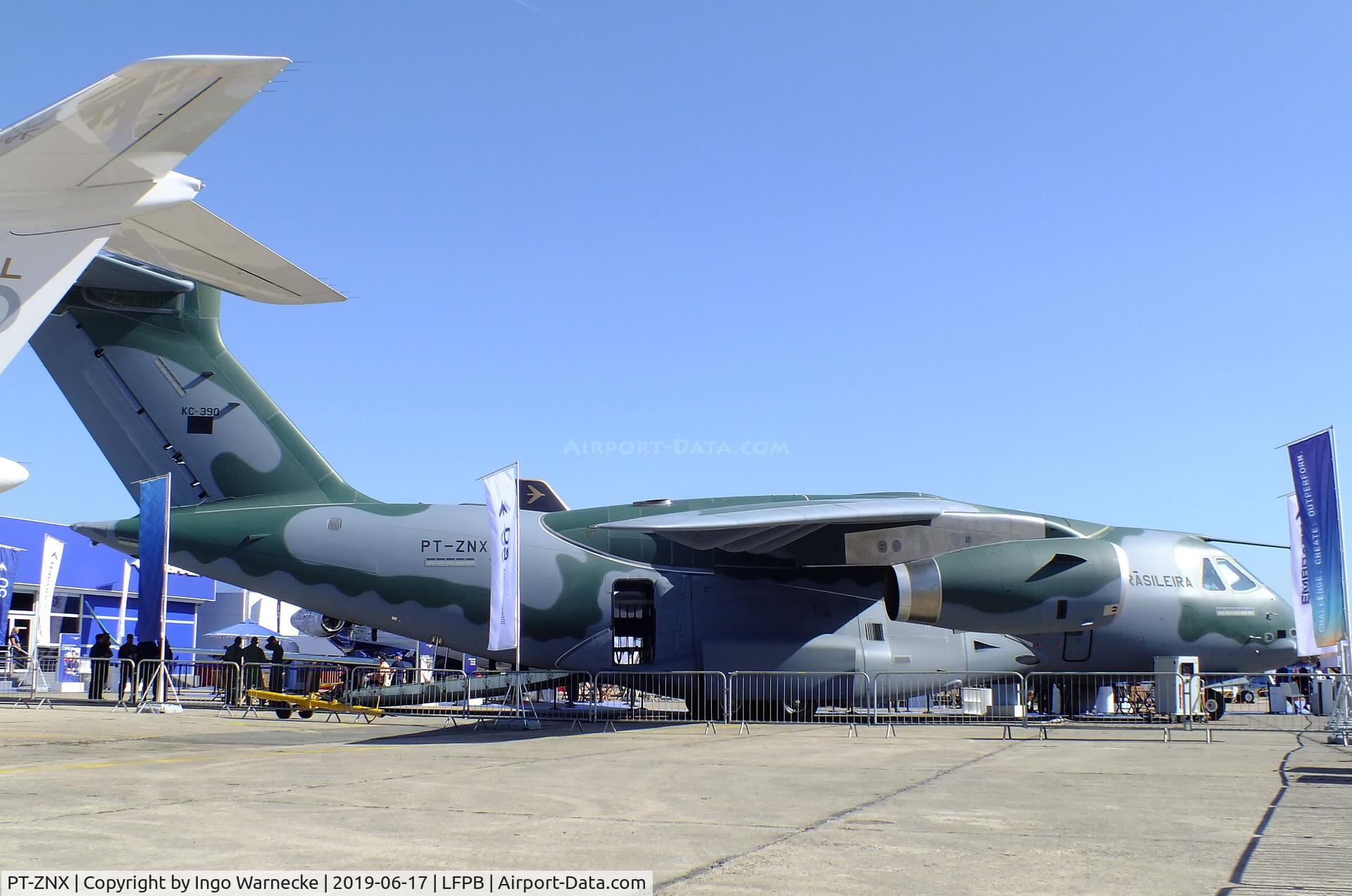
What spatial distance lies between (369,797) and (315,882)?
2690 mm

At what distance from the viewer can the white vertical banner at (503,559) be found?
14.1m

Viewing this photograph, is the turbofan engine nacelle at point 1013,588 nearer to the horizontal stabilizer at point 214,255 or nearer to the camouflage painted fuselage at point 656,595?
the camouflage painted fuselage at point 656,595

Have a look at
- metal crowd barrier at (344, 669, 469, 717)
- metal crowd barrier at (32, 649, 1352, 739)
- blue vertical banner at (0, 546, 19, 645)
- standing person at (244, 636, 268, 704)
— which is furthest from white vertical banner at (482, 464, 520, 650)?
blue vertical banner at (0, 546, 19, 645)

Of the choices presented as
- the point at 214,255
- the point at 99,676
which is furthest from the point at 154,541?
the point at 214,255

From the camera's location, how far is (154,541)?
631 inches

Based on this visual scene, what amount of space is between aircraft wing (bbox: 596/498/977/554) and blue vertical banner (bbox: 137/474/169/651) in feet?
20.8

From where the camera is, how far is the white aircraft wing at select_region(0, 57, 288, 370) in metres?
4.89

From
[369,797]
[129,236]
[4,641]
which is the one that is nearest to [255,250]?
[129,236]

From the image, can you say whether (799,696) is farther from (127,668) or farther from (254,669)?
(254,669)

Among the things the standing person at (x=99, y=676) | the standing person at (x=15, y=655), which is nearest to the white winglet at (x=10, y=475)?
the standing person at (x=99, y=676)

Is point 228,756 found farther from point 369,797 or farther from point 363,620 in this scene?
Answer: point 363,620

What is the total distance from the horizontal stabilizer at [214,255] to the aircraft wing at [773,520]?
6815mm

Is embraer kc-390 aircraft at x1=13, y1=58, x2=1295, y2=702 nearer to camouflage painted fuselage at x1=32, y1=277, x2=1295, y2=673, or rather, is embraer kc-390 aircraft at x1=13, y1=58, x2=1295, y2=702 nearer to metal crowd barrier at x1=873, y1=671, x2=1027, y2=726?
camouflage painted fuselage at x1=32, y1=277, x2=1295, y2=673

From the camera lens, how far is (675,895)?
405 cm
